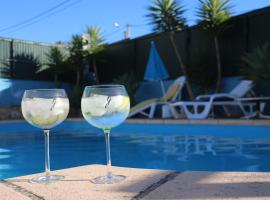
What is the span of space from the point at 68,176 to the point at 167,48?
12257mm

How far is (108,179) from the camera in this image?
6.20ft

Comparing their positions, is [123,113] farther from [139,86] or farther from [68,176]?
[139,86]

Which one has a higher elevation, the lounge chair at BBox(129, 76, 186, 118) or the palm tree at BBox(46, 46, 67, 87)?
the palm tree at BBox(46, 46, 67, 87)

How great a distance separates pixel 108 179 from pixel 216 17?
10.3 meters

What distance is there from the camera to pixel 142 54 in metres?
15.2

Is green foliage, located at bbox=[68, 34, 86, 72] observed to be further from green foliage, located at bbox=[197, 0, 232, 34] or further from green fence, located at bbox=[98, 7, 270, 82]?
green foliage, located at bbox=[197, 0, 232, 34]

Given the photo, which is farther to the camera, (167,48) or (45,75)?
(45,75)

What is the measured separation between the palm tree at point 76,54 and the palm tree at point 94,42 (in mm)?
284

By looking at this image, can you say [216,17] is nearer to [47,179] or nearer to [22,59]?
[22,59]

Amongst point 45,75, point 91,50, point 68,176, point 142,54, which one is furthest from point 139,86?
point 68,176

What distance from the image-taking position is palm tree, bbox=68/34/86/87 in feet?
52.0

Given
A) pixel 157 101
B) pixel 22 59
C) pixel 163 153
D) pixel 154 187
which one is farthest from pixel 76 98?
pixel 154 187

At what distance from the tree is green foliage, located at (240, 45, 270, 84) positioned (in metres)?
2.55

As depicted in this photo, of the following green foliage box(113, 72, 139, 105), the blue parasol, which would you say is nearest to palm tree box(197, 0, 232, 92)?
the blue parasol
